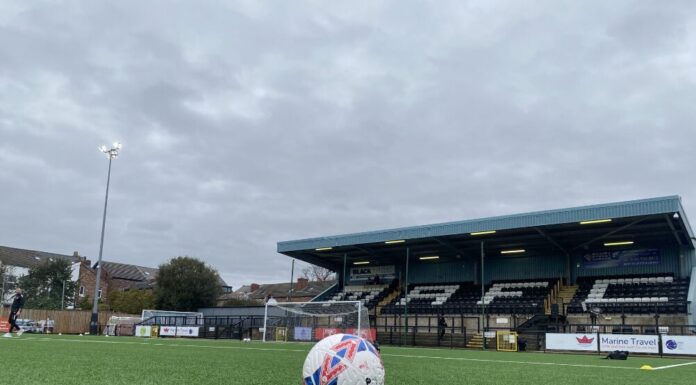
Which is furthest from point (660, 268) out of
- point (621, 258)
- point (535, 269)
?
point (535, 269)

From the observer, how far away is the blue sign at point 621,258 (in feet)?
112

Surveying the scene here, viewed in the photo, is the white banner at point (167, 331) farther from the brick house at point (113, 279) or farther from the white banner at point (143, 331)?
the brick house at point (113, 279)

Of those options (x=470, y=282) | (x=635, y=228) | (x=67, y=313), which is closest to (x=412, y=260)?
(x=470, y=282)

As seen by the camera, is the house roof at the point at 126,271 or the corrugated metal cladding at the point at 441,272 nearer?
the corrugated metal cladding at the point at 441,272

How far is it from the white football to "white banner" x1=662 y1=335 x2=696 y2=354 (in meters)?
21.5

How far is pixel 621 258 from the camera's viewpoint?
35.3 m

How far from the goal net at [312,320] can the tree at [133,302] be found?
31464 millimetres

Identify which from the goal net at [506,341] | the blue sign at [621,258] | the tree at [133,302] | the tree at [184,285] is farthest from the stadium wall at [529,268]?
the tree at [133,302]

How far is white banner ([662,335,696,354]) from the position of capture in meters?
20.9

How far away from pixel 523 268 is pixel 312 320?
1642cm

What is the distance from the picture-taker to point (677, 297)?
2973cm

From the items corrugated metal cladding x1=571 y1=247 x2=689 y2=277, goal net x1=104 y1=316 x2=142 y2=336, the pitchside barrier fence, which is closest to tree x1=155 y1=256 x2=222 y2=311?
the pitchside barrier fence

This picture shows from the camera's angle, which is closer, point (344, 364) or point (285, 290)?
point (344, 364)

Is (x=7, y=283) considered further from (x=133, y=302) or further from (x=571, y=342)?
(x=571, y=342)
